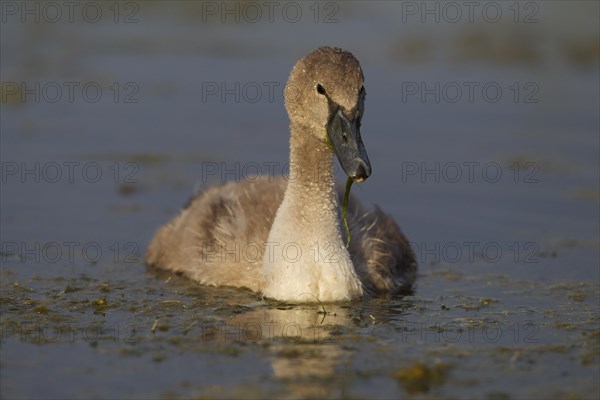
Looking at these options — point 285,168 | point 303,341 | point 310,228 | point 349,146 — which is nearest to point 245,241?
point 310,228

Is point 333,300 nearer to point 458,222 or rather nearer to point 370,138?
point 458,222

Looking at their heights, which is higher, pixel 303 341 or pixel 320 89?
pixel 320 89

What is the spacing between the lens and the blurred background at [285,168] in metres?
7.89

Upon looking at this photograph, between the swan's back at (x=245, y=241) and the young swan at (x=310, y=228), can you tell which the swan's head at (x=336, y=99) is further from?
the swan's back at (x=245, y=241)

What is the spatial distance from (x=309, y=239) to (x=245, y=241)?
976 millimetres

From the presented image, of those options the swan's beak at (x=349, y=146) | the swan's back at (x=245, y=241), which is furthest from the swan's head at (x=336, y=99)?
the swan's back at (x=245, y=241)

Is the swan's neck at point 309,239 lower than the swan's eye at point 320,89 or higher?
lower

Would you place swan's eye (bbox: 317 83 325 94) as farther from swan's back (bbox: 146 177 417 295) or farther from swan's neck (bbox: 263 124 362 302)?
swan's back (bbox: 146 177 417 295)

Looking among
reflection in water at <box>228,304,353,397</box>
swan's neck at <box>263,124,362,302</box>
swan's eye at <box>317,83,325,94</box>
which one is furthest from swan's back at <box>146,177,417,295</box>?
swan's eye at <box>317,83,325,94</box>

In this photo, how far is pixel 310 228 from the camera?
938 centimetres

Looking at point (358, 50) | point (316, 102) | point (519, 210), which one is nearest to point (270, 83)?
point (358, 50)

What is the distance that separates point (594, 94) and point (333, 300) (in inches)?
342

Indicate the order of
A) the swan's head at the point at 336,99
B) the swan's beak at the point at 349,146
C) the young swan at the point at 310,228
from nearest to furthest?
the swan's beak at the point at 349,146 → the swan's head at the point at 336,99 → the young swan at the point at 310,228

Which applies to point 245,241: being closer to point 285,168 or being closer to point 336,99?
point 336,99
